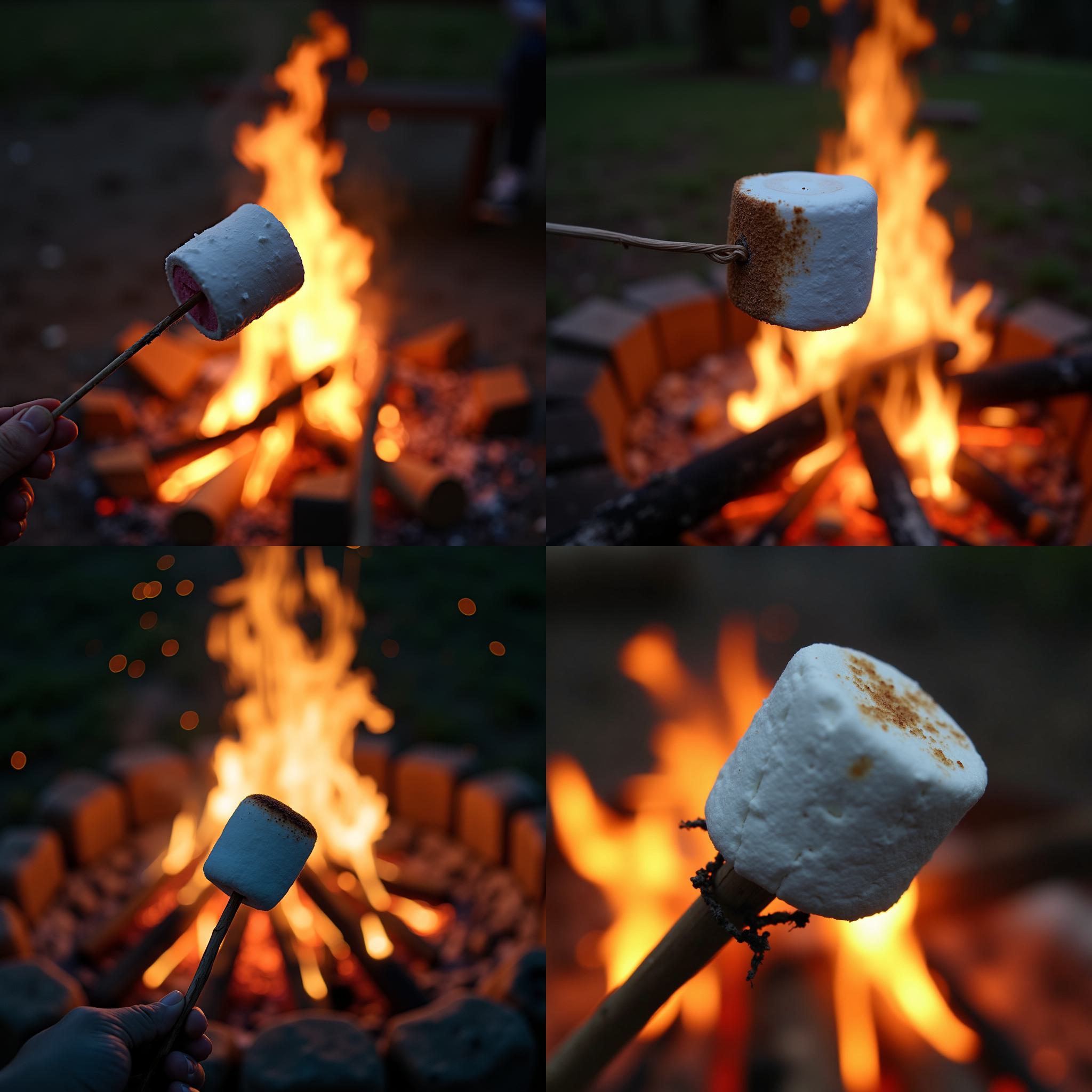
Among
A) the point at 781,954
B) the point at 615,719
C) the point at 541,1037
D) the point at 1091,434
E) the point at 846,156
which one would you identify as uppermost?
the point at 846,156

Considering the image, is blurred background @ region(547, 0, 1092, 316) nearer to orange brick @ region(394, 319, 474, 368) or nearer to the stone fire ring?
orange brick @ region(394, 319, 474, 368)

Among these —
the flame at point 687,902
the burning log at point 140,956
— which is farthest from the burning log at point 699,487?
the burning log at point 140,956

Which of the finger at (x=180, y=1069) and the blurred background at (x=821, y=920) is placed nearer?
the finger at (x=180, y=1069)

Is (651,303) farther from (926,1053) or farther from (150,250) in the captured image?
(150,250)

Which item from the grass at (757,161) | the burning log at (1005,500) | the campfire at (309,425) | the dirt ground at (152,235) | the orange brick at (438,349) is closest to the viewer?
the burning log at (1005,500)

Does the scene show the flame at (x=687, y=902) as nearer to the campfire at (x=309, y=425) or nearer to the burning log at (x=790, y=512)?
the burning log at (x=790, y=512)

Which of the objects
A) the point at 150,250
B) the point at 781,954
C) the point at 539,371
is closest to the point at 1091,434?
the point at 781,954

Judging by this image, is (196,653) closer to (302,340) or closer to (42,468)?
(302,340)
